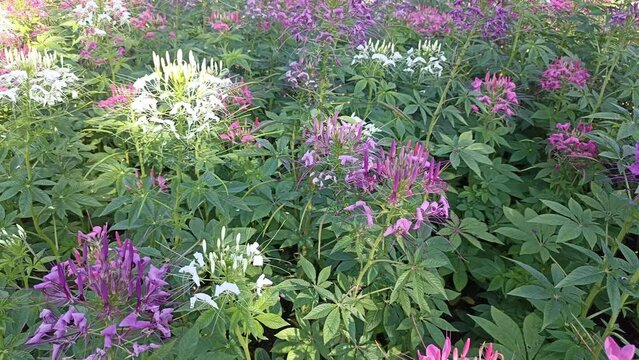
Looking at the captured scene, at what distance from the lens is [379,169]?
1508 millimetres

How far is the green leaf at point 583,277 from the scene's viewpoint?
5.37 feet

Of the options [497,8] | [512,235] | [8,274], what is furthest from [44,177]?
[497,8]

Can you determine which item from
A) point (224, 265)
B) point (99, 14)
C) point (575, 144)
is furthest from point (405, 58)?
point (224, 265)

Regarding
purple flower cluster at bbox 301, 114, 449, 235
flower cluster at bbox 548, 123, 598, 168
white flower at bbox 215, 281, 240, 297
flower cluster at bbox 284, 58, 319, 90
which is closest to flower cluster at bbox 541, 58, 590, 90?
flower cluster at bbox 548, 123, 598, 168

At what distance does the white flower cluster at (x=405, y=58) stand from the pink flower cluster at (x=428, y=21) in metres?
0.56

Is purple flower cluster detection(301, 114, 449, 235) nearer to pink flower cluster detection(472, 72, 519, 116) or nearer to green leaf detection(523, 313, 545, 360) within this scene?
green leaf detection(523, 313, 545, 360)

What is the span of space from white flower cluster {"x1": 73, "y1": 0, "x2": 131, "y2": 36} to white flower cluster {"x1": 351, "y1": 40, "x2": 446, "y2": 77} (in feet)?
5.28

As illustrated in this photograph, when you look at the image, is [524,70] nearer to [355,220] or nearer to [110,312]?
[355,220]

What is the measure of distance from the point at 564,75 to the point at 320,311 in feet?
8.14

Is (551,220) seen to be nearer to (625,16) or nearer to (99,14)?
(625,16)

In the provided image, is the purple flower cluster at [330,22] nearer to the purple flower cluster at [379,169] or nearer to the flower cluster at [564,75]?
the purple flower cluster at [379,169]

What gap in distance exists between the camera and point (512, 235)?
2197 mm

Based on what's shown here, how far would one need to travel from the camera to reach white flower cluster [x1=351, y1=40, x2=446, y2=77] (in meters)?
3.01

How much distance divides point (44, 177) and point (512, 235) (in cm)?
219
